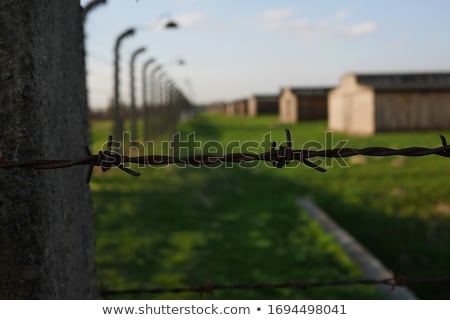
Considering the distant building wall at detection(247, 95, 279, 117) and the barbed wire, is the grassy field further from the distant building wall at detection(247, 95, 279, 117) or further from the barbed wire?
the distant building wall at detection(247, 95, 279, 117)

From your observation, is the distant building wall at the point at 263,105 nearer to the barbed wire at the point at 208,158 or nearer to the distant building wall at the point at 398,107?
the distant building wall at the point at 398,107

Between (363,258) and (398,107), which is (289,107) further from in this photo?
(363,258)

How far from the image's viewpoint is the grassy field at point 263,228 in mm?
5109

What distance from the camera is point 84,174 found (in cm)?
210

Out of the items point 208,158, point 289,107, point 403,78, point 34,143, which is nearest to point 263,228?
point 208,158

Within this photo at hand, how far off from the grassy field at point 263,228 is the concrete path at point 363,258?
114 millimetres

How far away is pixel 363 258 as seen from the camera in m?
5.25

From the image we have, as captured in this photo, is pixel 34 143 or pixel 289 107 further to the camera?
pixel 289 107

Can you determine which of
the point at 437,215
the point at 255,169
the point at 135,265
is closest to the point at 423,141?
the point at 255,169

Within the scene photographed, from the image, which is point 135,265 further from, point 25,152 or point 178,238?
point 25,152

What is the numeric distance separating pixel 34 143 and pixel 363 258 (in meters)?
4.41

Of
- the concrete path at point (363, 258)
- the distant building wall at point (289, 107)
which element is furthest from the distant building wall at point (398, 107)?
the concrete path at point (363, 258)

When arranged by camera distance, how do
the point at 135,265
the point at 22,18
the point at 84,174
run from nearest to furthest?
the point at 22,18
the point at 84,174
the point at 135,265

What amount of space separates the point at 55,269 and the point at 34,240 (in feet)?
0.60
